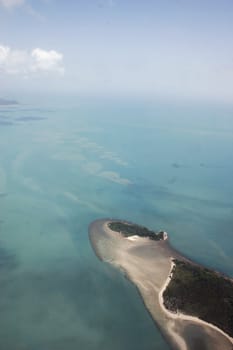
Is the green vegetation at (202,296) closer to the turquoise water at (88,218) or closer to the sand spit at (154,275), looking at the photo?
the sand spit at (154,275)

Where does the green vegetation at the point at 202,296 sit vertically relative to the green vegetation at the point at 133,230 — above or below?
below

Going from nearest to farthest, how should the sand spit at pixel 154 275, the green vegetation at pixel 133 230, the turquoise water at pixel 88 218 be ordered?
1. the sand spit at pixel 154 275
2. the turquoise water at pixel 88 218
3. the green vegetation at pixel 133 230

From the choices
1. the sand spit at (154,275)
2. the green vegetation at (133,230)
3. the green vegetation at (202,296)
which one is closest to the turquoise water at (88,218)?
the sand spit at (154,275)

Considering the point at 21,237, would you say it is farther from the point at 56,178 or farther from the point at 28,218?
the point at 56,178

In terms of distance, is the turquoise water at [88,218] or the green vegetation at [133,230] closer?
the turquoise water at [88,218]

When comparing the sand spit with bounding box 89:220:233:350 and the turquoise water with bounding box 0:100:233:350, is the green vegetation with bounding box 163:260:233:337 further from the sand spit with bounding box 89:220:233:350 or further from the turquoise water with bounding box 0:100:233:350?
the turquoise water with bounding box 0:100:233:350

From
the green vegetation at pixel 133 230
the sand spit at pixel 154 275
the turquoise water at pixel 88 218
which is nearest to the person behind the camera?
the sand spit at pixel 154 275

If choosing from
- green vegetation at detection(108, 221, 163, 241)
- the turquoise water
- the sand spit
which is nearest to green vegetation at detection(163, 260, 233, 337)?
the sand spit
